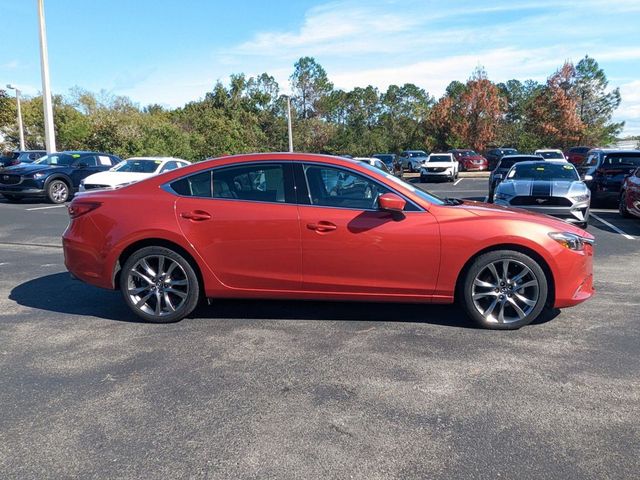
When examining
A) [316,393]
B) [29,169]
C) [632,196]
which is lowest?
[316,393]

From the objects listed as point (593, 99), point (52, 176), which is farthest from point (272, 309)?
point (593, 99)

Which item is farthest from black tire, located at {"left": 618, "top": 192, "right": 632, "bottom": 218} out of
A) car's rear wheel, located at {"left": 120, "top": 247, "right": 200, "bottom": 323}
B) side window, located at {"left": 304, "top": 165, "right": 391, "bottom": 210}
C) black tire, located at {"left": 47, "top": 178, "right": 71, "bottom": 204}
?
black tire, located at {"left": 47, "top": 178, "right": 71, "bottom": 204}

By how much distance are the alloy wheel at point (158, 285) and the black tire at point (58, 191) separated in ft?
44.0

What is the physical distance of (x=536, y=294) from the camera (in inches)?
198

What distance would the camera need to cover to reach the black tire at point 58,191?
56.0 ft

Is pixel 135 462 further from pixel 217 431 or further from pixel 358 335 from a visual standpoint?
pixel 358 335

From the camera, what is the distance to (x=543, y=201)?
34.0 ft

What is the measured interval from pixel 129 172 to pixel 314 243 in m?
13.2

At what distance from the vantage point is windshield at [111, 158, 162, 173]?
16922 millimetres

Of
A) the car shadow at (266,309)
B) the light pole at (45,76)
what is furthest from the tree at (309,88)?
the car shadow at (266,309)

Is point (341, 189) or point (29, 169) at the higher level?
point (29, 169)

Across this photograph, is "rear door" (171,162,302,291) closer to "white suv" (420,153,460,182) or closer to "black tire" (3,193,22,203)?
"black tire" (3,193,22,203)

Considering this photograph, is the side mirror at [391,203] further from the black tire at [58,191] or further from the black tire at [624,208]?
the black tire at [58,191]

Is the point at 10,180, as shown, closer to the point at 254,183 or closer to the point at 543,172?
the point at 254,183
